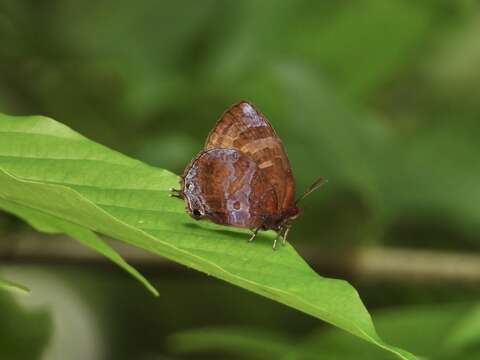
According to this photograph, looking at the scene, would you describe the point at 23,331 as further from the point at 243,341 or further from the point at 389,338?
the point at 389,338

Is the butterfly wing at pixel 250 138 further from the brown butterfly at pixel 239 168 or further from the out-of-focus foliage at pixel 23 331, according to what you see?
the out-of-focus foliage at pixel 23 331

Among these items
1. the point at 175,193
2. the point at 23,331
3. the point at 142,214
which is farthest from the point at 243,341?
the point at 142,214

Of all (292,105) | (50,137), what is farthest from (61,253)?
(50,137)

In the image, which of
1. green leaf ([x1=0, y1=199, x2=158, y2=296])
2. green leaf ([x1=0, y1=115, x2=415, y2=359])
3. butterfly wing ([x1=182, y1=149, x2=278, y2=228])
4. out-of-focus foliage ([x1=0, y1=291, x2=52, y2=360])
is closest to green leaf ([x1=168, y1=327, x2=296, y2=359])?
out-of-focus foliage ([x1=0, y1=291, x2=52, y2=360])

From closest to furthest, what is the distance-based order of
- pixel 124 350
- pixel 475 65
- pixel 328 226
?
pixel 328 226 < pixel 124 350 < pixel 475 65

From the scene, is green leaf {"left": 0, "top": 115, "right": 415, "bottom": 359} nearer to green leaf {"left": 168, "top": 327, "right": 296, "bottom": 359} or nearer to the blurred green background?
green leaf {"left": 168, "top": 327, "right": 296, "bottom": 359}

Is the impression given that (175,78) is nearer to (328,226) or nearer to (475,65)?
(328,226)
